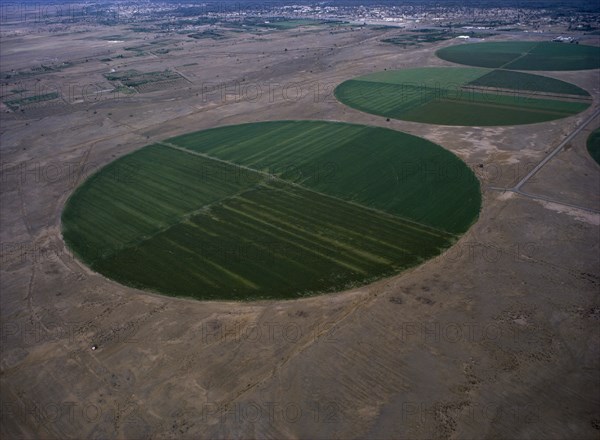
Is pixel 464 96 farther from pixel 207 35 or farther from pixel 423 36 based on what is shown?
pixel 207 35

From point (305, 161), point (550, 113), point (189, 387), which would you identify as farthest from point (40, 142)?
point (550, 113)

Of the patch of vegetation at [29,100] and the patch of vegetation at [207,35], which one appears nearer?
the patch of vegetation at [29,100]

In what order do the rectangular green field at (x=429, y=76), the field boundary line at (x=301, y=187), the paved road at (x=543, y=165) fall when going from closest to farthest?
the field boundary line at (x=301, y=187) → the paved road at (x=543, y=165) → the rectangular green field at (x=429, y=76)

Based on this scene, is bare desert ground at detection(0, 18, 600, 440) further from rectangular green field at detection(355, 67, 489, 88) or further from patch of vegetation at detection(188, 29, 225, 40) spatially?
patch of vegetation at detection(188, 29, 225, 40)

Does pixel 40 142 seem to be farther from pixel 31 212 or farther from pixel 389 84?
pixel 389 84

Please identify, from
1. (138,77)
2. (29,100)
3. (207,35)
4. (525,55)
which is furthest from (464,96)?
(207,35)

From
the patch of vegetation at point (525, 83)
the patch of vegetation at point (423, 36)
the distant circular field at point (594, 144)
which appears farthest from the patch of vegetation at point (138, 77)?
the distant circular field at point (594, 144)

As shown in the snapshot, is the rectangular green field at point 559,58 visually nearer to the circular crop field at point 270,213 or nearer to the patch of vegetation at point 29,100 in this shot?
the circular crop field at point 270,213
